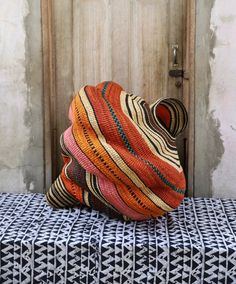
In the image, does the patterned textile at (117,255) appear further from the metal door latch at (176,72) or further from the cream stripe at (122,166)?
the metal door latch at (176,72)

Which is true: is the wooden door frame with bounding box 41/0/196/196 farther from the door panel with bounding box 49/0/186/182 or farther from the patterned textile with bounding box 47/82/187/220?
the patterned textile with bounding box 47/82/187/220

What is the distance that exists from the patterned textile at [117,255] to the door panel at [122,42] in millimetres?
1087

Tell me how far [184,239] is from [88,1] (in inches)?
74.3

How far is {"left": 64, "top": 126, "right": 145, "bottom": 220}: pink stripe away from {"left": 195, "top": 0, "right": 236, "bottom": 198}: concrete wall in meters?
0.85

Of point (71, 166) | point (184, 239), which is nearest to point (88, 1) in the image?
point (71, 166)

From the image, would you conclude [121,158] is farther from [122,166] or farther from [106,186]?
[106,186]

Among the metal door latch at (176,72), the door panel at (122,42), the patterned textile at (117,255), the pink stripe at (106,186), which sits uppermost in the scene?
the door panel at (122,42)

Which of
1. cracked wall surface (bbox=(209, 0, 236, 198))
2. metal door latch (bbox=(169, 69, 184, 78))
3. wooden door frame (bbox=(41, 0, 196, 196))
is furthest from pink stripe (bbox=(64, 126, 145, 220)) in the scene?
metal door latch (bbox=(169, 69, 184, 78))

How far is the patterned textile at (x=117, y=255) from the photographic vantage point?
234 centimetres

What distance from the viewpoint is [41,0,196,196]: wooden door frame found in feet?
10.5

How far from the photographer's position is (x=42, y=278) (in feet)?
7.92

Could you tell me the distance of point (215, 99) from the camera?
10.5ft

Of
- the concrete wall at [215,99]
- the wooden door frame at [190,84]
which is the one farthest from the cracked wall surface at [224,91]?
the wooden door frame at [190,84]

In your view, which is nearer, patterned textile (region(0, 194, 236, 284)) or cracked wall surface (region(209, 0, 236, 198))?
patterned textile (region(0, 194, 236, 284))
